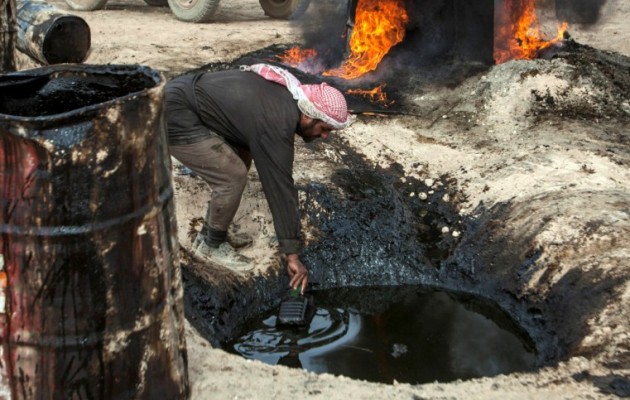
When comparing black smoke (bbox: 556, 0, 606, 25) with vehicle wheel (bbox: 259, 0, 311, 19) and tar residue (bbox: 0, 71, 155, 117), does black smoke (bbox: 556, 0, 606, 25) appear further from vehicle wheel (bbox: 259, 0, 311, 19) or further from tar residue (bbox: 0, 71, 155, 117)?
tar residue (bbox: 0, 71, 155, 117)

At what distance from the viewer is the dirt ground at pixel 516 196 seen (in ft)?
13.2

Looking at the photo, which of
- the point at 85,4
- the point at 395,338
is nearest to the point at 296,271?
the point at 395,338

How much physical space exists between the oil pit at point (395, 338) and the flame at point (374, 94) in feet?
10.4

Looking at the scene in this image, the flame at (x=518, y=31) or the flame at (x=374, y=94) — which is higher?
the flame at (x=518, y=31)

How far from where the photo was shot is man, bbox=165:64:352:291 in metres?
5.05

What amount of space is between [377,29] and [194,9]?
4.35 metres

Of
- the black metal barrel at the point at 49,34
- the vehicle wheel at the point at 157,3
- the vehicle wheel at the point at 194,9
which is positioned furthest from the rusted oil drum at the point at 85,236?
the vehicle wheel at the point at 157,3

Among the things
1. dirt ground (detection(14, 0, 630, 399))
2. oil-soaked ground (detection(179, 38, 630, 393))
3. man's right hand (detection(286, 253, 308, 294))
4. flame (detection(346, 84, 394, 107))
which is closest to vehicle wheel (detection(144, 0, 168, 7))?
dirt ground (detection(14, 0, 630, 399))

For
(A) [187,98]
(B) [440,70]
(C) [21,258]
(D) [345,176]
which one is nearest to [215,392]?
(C) [21,258]

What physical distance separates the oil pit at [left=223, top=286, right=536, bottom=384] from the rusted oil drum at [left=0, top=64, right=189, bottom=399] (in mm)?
1864

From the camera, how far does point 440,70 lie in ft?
31.1

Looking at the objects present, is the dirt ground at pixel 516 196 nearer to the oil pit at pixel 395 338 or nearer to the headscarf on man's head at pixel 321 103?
the oil pit at pixel 395 338

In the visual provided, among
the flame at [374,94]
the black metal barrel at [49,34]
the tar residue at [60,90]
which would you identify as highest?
the tar residue at [60,90]

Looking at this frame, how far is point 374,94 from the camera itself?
351 inches
